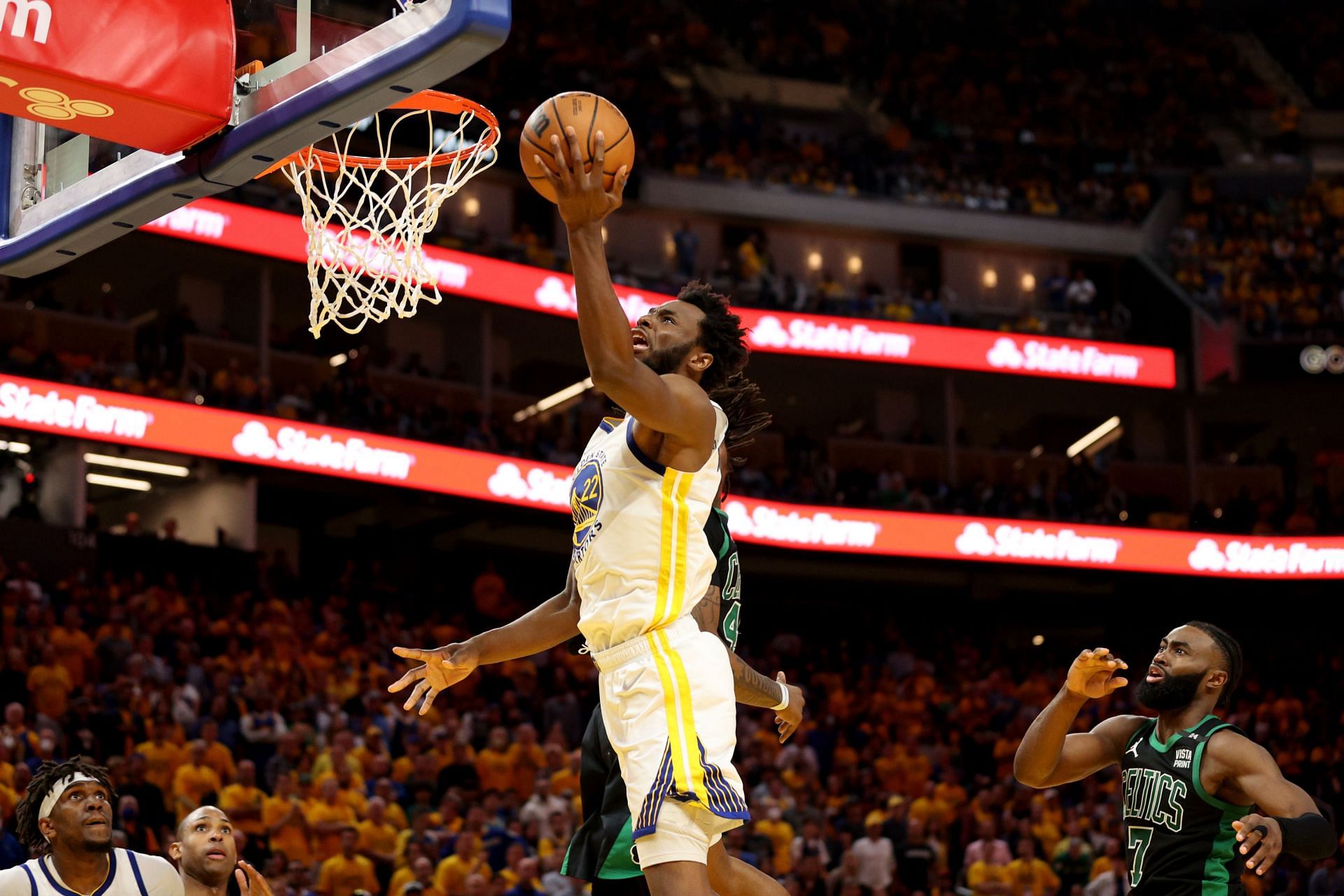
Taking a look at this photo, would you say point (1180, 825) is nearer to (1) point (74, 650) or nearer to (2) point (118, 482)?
(1) point (74, 650)

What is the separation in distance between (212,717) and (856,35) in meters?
21.3

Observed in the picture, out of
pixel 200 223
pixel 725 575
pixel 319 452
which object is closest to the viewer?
→ pixel 725 575

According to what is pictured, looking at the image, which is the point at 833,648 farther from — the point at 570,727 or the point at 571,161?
the point at 571,161

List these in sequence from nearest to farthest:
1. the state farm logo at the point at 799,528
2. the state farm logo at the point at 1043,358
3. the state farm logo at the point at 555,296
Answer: the state farm logo at the point at 555,296 → the state farm logo at the point at 799,528 → the state farm logo at the point at 1043,358

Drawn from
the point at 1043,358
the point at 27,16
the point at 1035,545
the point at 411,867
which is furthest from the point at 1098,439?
the point at 27,16

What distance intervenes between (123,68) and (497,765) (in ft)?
28.5

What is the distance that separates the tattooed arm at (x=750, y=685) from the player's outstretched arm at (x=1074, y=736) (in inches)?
30.4

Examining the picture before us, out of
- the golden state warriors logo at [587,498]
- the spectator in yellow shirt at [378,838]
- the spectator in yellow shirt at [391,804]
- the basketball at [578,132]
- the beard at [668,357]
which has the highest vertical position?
the basketball at [578,132]

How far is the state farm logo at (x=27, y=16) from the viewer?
4824 millimetres

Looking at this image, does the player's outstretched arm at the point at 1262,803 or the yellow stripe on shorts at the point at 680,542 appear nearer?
the yellow stripe on shorts at the point at 680,542

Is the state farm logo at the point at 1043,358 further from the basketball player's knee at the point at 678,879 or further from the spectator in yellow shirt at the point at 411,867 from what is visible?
the basketball player's knee at the point at 678,879

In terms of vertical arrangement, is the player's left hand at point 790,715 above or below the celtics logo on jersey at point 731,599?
below

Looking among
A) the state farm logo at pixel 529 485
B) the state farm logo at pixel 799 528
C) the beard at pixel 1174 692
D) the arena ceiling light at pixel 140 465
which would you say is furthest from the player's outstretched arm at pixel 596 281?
the state farm logo at pixel 799 528

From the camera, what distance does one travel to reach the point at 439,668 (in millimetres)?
4496
